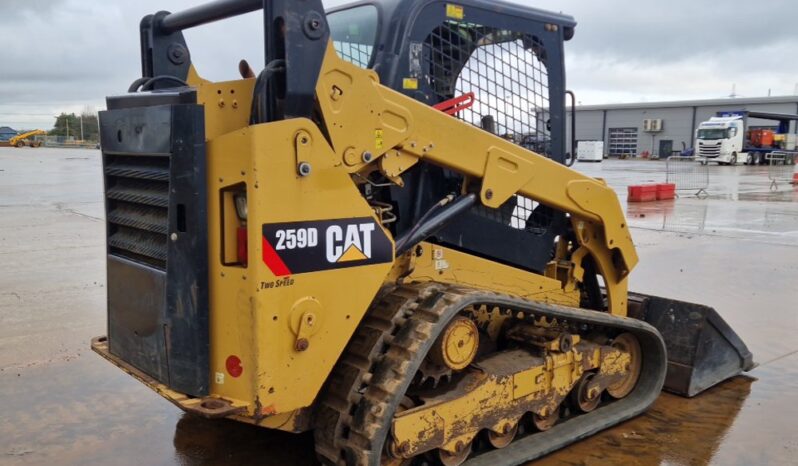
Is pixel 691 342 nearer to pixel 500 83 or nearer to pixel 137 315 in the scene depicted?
pixel 500 83

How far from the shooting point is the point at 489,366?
3799 mm

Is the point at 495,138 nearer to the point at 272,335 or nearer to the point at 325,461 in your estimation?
the point at 272,335

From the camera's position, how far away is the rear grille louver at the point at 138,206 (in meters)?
3.17

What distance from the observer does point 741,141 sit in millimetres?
41938

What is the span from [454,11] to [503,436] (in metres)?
2.44

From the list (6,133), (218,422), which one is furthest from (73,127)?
(218,422)

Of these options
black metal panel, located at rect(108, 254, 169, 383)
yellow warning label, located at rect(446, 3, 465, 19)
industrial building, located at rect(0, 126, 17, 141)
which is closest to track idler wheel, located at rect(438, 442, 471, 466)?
black metal panel, located at rect(108, 254, 169, 383)

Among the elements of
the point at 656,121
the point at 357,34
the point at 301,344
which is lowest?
the point at 301,344

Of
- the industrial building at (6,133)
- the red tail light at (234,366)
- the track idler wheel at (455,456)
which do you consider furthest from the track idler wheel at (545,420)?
the industrial building at (6,133)

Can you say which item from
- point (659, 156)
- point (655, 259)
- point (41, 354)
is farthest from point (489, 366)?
point (659, 156)

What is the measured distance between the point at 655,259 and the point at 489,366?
7407mm

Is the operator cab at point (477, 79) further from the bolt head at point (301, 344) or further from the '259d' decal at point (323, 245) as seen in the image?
the bolt head at point (301, 344)

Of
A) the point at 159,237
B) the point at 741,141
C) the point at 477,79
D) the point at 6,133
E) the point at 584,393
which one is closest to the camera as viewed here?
the point at 159,237

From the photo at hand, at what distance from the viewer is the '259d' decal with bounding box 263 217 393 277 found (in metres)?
2.90
